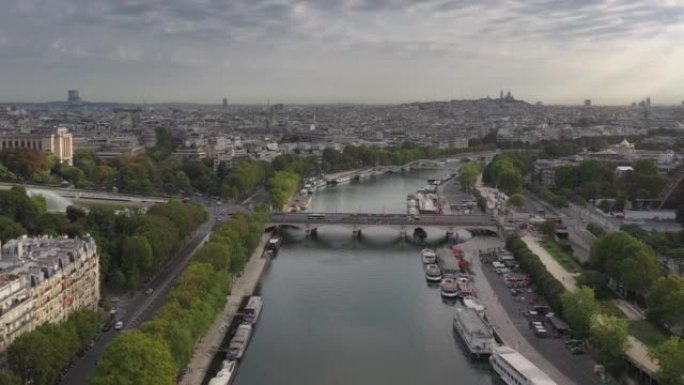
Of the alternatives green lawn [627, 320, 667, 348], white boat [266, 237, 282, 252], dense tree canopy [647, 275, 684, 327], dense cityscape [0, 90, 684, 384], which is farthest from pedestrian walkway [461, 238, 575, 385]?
white boat [266, 237, 282, 252]

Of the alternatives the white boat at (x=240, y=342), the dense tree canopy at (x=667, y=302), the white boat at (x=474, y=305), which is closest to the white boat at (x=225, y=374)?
the white boat at (x=240, y=342)

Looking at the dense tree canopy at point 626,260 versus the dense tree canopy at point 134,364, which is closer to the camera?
the dense tree canopy at point 134,364

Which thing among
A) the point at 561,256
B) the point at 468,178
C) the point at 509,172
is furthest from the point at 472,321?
the point at 468,178

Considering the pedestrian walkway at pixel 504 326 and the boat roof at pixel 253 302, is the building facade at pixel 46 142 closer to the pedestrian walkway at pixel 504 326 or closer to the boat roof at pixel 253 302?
the boat roof at pixel 253 302

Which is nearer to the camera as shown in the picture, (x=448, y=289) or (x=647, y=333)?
(x=647, y=333)

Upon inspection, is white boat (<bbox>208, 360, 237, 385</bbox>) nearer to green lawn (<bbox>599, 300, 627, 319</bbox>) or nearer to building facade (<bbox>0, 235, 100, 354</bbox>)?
building facade (<bbox>0, 235, 100, 354</bbox>)

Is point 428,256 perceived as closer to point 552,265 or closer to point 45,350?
point 552,265

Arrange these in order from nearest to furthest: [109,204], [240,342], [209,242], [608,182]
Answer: [240,342] → [209,242] → [109,204] → [608,182]

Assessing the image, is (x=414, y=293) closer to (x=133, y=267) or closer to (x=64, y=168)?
(x=133, y=267)
